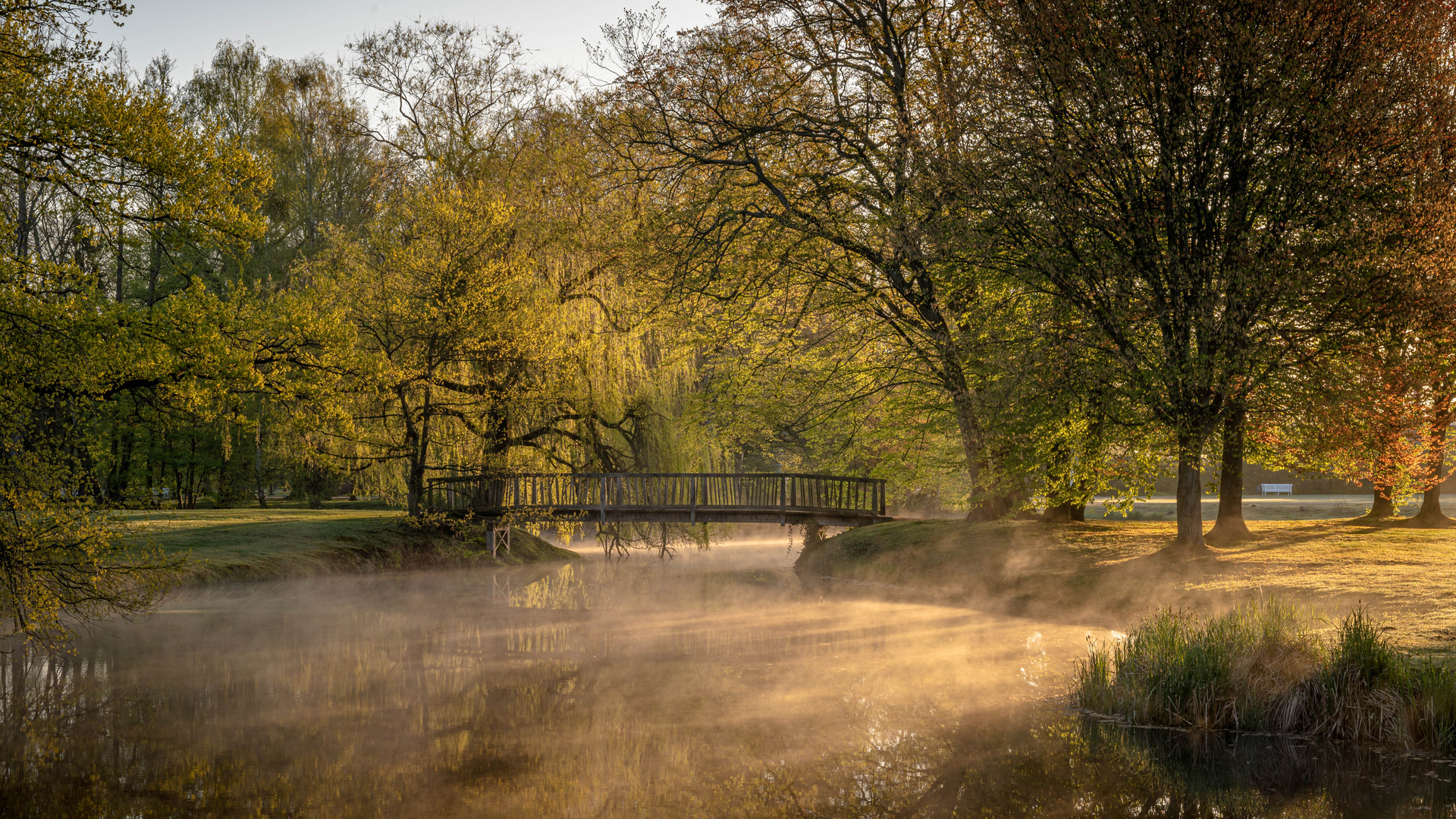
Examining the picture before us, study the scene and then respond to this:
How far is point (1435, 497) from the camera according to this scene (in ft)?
66.9

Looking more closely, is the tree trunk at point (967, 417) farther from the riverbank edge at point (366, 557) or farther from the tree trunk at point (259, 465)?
the tree trunk at point (259, 465)

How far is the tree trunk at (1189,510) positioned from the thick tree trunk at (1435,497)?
6758mm

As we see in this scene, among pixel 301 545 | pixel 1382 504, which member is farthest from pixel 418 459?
pixel 1382 504

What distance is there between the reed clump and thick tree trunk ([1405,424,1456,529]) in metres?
11.8

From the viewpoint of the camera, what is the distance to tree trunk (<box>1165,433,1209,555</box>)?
1538cm

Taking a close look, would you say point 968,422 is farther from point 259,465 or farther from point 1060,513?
point 259,465

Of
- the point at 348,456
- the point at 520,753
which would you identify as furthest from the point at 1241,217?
the point at 348,456

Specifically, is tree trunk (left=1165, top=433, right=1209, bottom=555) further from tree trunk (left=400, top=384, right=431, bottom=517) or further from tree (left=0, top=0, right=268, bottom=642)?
tree trunk (left=400, top=384, right=431, bottom=517)

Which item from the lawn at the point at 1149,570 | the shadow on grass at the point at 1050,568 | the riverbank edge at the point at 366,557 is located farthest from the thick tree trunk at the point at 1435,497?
the riverbank edge at the point at 366,557

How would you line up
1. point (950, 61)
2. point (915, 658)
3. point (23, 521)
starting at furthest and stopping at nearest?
1. point (950, 61)
2. point (915, 658)
3. point (23, 521)

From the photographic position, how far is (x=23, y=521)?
10.2m

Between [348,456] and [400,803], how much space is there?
18.1m

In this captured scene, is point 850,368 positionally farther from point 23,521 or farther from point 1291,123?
point 23,521

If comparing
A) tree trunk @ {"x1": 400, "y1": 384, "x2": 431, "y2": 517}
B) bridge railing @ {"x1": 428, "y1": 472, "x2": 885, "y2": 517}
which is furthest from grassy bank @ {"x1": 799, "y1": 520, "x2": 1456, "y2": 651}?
tree trunk @ {"x1": 400, "y1": 384, "x2": 431, "y2": 517}
